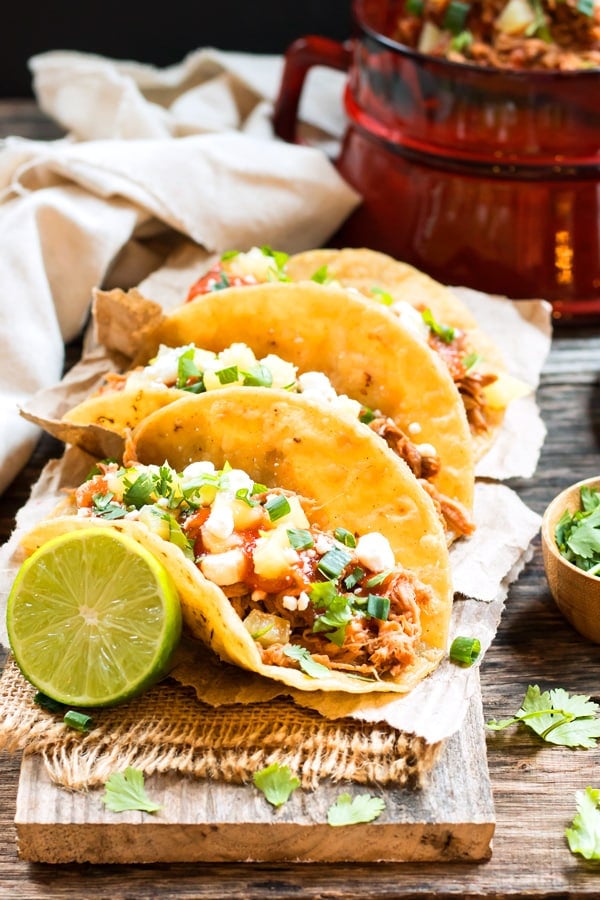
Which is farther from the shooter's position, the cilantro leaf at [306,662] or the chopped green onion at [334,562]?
the chopped green onion at [334,562]

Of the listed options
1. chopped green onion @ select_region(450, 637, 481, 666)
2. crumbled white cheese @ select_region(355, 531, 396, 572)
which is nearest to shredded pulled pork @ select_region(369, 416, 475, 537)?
crumbled white cheese @ select_region(355, 531, 396, 572)

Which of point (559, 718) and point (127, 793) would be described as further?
point (559, 718)

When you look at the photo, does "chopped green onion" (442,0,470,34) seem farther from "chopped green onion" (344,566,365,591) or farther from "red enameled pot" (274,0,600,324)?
"chopped green onion" (344,566,365,591)

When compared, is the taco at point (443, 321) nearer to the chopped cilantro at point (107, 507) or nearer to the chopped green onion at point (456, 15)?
the chopped green onion at point (456, 15)

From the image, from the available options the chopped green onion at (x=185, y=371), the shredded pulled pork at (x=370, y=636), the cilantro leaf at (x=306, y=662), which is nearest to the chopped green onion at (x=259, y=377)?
the chopped green onion at (x=185, y=371)

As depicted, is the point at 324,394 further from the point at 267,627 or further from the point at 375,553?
the point at 267,627

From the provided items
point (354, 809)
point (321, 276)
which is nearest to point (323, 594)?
point (354, 809)

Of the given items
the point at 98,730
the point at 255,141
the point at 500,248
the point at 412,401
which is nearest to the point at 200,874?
the point at 98,730
